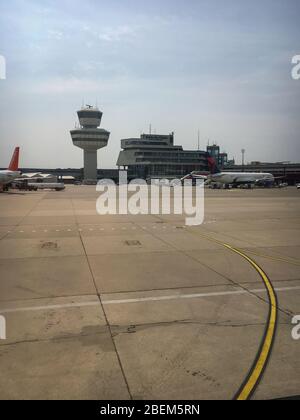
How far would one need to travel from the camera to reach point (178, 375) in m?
7.57

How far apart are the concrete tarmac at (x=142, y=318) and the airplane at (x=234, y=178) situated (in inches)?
3603

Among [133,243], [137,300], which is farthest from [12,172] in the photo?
[137,300]

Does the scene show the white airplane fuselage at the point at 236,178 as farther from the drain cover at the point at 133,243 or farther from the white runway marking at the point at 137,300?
the white runway marking at the point at 137,300

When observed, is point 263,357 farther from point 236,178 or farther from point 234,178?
point 236,178

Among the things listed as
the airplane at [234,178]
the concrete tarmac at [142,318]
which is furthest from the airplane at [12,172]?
the concrete tarmac at [142,318]

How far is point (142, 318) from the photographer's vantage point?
34.9 ft

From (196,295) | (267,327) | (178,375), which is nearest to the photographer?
(178,375)

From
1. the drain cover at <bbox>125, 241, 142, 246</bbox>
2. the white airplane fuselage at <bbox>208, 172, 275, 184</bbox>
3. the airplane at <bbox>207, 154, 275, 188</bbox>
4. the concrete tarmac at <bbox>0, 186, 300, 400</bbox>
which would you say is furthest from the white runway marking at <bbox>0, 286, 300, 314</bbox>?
the airplane at <bbox>207, 154, 275, 188</bbox>

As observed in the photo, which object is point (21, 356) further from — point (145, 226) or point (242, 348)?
point (145, 226)

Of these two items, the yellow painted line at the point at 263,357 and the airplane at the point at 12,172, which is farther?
the airplane at the point at 12,172

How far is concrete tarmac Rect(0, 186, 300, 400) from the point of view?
731 cm

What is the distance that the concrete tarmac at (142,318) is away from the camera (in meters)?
7.31

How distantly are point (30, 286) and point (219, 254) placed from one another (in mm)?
9720
